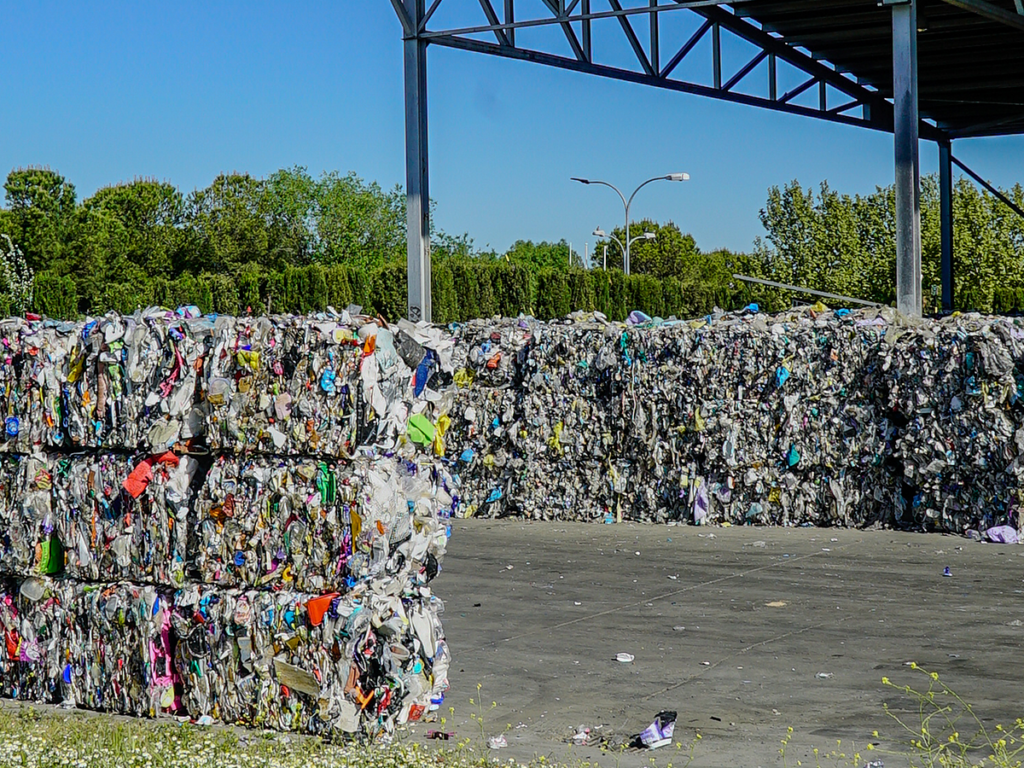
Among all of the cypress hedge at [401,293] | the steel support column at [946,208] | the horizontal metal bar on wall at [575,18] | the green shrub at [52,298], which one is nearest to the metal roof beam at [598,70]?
the horizontal metal bar on wall at [575,18]

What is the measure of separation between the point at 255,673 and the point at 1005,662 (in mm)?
4131

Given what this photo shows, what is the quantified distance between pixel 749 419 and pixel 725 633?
4.82 metres

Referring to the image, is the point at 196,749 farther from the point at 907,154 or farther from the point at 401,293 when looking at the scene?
the point at 401,293

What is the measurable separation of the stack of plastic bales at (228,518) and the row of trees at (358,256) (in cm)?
2338

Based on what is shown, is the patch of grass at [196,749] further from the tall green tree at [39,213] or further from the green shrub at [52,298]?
the tall green tree at [39,213]

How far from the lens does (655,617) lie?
8.17 metres

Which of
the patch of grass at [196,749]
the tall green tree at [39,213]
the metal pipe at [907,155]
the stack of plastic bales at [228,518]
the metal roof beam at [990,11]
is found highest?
the tall green tree at [39,213]

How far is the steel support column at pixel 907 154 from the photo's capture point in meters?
13.4

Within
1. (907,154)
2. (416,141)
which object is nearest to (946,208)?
(907,154)

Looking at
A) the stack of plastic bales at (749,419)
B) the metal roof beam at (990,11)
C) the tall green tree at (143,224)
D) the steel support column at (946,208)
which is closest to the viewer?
the stack of plastic bales at (749,419)

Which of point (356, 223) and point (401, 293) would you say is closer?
point (401, 293)

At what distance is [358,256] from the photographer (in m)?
68.4

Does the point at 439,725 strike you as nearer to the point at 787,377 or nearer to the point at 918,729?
the point at 918,729

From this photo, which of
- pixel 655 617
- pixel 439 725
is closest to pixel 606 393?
pixel 655 617
